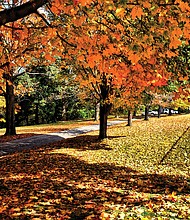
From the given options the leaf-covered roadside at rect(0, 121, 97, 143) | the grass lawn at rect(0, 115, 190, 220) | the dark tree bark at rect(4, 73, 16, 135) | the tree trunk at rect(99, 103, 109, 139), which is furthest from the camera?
the dark tree bark at rect(4, 73, 16, 135)

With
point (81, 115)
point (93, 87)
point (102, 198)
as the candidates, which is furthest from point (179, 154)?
point (81, 115)

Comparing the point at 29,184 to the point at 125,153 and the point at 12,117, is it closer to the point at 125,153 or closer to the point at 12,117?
the point at 125,153

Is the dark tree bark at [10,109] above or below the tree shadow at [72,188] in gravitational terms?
above

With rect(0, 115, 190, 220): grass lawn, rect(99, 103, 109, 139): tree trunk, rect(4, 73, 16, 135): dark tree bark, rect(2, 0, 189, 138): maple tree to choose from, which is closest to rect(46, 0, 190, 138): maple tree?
rect(2, 0, 189, 138): maple tree

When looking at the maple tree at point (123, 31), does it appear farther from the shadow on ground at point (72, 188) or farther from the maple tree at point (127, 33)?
the shadow on ground at point (72, 188)

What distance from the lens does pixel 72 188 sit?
7121 mm

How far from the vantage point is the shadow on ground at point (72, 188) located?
530 centimetres

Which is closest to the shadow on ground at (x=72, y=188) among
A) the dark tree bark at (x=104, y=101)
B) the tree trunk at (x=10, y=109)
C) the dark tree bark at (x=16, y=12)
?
the dark tree bark at (x=16, y=12)

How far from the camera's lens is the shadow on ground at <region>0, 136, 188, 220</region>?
5.30 metres

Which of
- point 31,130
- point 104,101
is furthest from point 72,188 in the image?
point 31,130

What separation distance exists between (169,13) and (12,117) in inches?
789

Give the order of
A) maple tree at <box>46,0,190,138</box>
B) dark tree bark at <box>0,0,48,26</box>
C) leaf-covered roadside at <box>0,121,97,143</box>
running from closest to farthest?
maple tree at <box>46,0,190,138</box> < dark tree bark at <box>0,0,48,26</box> < leaf-covered roadside at <box>0,121,97,143</box>

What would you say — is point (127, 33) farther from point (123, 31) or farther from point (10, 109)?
point (10, 109)

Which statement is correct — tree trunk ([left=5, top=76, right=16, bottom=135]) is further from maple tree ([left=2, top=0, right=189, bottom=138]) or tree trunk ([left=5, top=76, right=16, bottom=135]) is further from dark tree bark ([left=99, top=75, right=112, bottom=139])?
maple tree ([left=2, top=0, right=189, bottom=138])
